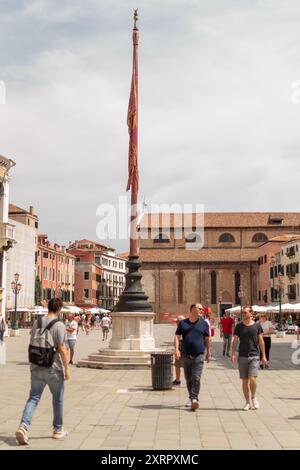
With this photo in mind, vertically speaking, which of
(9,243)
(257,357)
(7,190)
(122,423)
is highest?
(7,190)

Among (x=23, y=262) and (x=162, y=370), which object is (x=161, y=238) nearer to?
(x=23, y=262)

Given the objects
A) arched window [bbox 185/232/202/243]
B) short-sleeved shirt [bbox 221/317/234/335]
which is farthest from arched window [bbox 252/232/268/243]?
short-sleeved shirt [bbox 221/317/234/335]

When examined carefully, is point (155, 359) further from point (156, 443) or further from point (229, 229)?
point (229, 229)

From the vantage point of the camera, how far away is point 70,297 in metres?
91.6

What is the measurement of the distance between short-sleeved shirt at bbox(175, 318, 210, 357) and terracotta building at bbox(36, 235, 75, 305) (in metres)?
66.5

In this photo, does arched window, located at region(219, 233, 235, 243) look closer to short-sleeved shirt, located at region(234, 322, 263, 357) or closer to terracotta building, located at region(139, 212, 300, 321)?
terracotta building, located at region(139, 212, 300, 321)

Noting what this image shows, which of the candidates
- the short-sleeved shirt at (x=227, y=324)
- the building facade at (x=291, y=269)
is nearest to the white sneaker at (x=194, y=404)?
the short-sleeved shirt at (x=227, y=324)

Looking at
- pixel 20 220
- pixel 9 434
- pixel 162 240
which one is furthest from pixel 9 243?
pixel 162 240

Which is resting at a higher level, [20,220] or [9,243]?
[20,220]

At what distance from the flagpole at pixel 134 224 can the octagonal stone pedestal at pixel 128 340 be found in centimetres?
27

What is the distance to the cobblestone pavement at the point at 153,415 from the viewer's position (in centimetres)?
728

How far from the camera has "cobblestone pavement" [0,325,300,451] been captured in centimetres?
728

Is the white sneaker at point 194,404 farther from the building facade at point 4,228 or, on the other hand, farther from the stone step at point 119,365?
the building facade at point 4,228

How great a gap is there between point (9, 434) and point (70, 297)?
278 feet
